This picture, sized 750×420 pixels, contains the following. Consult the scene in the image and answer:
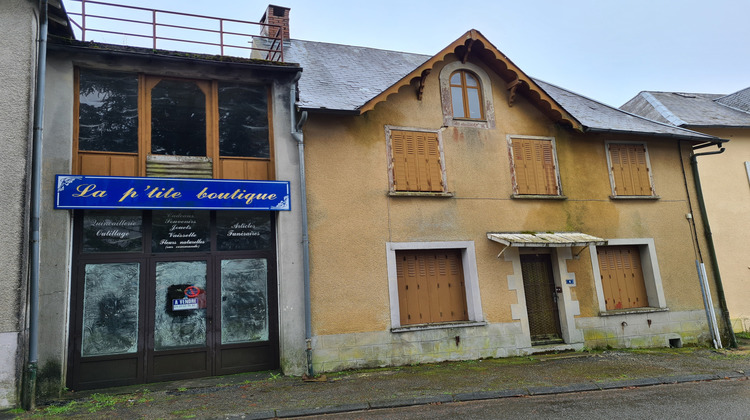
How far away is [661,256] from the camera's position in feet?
37.7

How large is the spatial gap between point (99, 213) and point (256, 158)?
2819 mm

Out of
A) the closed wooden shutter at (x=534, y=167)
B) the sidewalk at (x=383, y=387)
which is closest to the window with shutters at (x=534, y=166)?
the closed wooden shutter at (x=534, y=167)

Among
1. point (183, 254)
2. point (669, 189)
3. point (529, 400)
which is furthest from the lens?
point (669, 189)

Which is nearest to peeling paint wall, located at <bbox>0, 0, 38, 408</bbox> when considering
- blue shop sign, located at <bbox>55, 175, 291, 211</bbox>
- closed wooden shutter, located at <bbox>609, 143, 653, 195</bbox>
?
blue shop sign, located at <bbox>55, 175, 291, 211</bbox>

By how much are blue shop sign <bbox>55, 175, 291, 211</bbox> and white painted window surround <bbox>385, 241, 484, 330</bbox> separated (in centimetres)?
229

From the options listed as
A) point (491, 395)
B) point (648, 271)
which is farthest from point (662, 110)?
point (491, 395)

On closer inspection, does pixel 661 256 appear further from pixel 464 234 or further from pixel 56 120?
pixel 56 120

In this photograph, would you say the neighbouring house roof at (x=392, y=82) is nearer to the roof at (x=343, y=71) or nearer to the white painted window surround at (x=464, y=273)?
the roof at (x=343, y=71)

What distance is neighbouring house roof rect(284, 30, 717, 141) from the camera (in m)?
9.77

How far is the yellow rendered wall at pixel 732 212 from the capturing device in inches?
510

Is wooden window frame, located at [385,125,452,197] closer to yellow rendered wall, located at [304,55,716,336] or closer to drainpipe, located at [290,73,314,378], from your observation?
yellow rendered wall, located at [304,55,716,336]

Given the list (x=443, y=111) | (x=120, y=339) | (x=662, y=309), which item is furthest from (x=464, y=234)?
(x=120, y=339)

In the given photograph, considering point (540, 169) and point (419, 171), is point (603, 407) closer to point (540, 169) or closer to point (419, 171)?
point (419, 171)

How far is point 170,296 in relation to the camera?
8.42m
